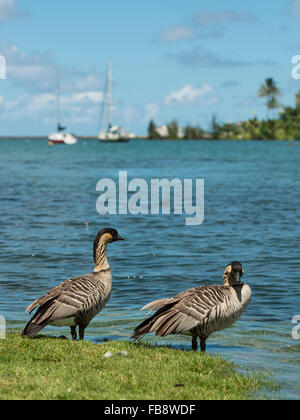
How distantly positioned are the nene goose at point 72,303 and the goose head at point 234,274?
5.60 feet

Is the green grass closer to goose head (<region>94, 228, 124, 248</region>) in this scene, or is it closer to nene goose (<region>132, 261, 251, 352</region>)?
nene goose (<region>132, 261, 251, 352</region>)

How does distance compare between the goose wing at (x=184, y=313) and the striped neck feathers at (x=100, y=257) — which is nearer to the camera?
the goose wing at (x=184, y=313)

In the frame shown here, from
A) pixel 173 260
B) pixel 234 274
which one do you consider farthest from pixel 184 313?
pixel 173 260

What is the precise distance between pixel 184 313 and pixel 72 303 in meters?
1.52

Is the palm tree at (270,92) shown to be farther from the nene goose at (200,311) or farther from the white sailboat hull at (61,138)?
the nene goose at (200,311)

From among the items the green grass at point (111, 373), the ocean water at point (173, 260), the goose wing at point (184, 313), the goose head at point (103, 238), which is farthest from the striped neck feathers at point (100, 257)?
the goose wing at point (184, 313)

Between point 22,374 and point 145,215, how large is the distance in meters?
21.8

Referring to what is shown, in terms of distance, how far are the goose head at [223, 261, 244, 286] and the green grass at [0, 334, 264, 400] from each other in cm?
117

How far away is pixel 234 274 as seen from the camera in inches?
393

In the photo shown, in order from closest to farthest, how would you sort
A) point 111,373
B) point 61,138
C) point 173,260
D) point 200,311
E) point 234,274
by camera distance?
point 111,373 → point 200,311 → point 234,274 → point 173,260 → point 61,138

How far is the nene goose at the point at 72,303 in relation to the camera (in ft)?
32.0

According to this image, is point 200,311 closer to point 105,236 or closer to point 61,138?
point 105,236
